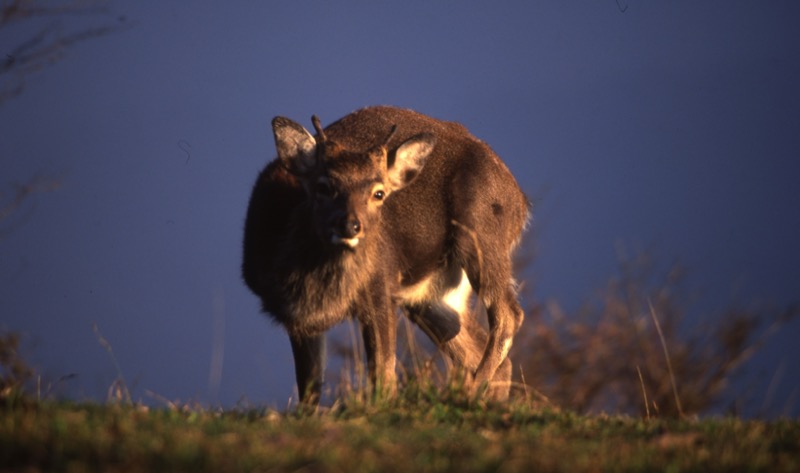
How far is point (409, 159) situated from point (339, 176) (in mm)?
952

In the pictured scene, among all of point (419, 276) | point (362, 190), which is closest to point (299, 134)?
point (362, 190)

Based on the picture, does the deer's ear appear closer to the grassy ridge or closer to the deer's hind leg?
the deer's hind leg

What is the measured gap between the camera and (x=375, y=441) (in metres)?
4.95

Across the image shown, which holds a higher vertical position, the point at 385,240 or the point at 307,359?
the point at 385,240

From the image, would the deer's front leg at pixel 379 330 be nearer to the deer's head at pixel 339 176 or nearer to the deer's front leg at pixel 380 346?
the deer's front leg at pixel 380 346

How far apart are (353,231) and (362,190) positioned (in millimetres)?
411

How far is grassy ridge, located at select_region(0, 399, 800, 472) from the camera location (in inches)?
175

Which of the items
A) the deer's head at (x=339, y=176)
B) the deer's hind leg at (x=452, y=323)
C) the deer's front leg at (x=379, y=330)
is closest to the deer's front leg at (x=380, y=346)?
the deer's front leg at (x=379, y=330)

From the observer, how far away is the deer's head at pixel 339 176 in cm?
795

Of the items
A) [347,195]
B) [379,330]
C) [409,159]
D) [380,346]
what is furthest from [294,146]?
[380,346]

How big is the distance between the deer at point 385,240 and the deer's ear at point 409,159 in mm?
11

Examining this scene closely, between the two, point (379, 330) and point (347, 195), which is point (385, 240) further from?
Result: point (347, 195)

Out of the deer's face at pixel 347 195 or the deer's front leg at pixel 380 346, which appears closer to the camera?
the deer's face at pixel 347 195

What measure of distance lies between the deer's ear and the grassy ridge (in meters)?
2.51
